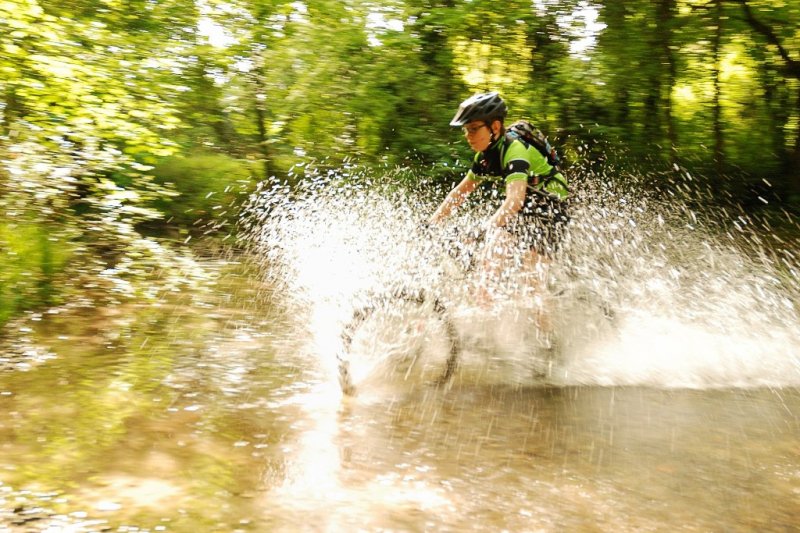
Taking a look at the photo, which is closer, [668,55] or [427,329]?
[427,329]

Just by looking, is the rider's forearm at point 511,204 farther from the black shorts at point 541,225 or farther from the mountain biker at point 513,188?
the black shorts at point 541,225

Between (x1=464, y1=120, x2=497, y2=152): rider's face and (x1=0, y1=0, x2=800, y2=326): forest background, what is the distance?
543 cm

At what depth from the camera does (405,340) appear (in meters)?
5.84

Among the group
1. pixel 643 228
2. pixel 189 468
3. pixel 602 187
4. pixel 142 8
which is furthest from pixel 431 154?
pixel 189 468

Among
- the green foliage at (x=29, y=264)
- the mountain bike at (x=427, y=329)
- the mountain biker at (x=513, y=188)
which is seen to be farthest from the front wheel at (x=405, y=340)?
the green foliage at (x=29, y=264)

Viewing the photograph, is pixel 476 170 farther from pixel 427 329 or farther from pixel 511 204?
pixel 427 329

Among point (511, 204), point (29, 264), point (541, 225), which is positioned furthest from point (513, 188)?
point (29, 264)

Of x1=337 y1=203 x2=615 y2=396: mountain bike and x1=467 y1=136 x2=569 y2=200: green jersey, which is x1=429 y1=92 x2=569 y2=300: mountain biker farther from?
x1=337 y1=203 x2=615 y2=396: mountain bike

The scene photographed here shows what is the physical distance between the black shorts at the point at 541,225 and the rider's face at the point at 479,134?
638 mm

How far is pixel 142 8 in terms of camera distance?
13.0 meters

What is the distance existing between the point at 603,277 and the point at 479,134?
336 cm

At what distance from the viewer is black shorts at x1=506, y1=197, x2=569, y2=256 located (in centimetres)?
573

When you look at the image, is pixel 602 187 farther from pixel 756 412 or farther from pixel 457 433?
pixel 457 433

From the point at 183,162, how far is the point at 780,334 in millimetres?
11122
